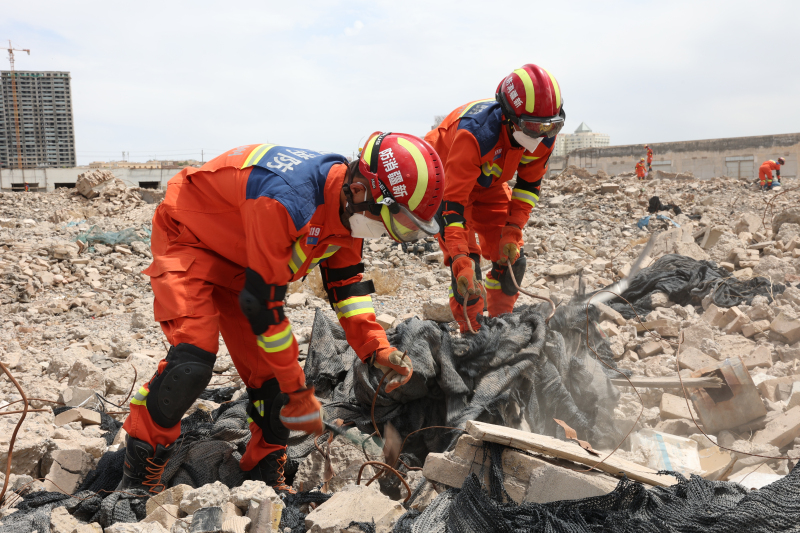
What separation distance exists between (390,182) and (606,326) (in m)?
2.99

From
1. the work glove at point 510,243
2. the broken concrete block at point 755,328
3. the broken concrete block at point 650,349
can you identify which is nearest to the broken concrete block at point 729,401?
the broken concrete block at point 650,349

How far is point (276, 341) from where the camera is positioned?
7.57ft

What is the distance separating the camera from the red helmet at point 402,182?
2264 millimetres

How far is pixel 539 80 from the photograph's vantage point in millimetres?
3686

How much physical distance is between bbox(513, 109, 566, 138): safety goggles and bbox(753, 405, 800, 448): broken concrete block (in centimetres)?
218

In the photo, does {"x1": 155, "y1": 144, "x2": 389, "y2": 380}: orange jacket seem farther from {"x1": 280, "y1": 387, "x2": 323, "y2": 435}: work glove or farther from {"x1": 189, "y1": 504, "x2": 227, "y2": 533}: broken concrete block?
{"x1": 189, "y1": 504, "x2": 227, "y2": 533}: broken concrete block

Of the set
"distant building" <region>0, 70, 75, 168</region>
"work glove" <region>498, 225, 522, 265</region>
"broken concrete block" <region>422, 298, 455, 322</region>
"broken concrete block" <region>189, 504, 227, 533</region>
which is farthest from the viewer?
"distant building" <region>0, 70, 75, 168</region>

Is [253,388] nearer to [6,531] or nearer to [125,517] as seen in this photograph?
[125,517]

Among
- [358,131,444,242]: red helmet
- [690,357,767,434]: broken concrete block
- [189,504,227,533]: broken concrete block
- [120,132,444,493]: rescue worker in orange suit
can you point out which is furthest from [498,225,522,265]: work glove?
[189,504,227,533]: broken concrete block

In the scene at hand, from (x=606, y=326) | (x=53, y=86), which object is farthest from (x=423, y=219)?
(x=53, y=86)

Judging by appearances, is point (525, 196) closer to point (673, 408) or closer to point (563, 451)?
point (673, 408)

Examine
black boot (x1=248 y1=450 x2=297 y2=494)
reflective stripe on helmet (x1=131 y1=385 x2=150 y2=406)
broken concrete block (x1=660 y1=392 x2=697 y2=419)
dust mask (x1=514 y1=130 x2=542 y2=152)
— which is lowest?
black boot (x1=248 y1=450 x2=297 y2=494)

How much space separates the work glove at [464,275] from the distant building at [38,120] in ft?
142

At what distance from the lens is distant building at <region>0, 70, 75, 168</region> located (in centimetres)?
3912
